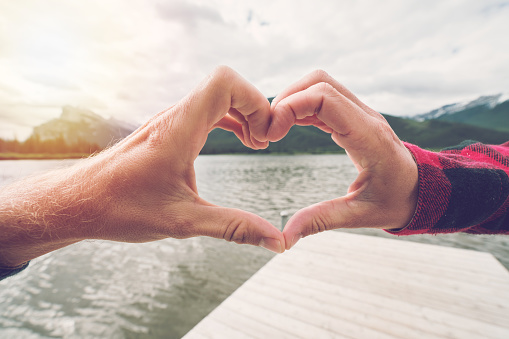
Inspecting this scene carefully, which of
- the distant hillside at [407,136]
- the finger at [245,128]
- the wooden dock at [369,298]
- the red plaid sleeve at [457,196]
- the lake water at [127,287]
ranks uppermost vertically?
the distant hillside at [407,136]

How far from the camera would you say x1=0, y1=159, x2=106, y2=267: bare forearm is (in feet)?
4.17

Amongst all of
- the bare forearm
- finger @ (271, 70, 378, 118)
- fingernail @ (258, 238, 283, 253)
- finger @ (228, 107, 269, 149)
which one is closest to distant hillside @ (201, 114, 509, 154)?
finger @ (228, 107, 269, 149)

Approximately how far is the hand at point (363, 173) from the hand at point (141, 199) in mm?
331

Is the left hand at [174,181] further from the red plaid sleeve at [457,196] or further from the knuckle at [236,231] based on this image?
the red plaid sleeve at [457,196]

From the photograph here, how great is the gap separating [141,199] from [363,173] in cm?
131

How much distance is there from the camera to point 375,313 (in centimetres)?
371

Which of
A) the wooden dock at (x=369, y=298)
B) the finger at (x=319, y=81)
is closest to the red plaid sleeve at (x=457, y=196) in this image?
the finger at (x=319, y=81)

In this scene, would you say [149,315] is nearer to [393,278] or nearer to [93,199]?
[393,278]

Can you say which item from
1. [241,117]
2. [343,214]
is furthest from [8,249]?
[343,214]

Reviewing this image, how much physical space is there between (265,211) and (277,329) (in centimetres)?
1321

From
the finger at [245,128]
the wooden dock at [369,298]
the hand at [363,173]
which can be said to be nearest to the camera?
the hand at [363,173]

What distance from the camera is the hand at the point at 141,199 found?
128 centimetres

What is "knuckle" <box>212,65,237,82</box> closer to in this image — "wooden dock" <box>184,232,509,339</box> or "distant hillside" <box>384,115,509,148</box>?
"wooden dock" <box>184,232,509,339</box>

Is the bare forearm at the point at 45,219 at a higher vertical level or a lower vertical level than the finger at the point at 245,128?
lower
